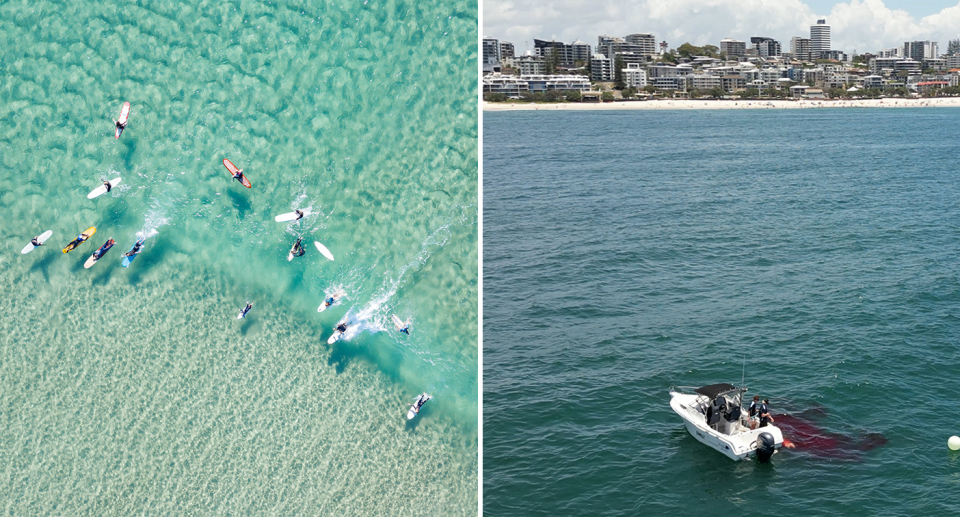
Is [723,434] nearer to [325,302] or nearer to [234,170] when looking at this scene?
[325,302]

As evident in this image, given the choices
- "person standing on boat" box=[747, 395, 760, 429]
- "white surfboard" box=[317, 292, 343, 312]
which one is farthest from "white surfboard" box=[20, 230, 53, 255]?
"person standing on boat" box=[747, 395, 760, 429]

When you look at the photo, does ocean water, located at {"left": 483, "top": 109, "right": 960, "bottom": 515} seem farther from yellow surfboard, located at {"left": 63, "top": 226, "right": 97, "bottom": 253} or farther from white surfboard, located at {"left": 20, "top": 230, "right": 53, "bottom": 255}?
white surfboard, located at {"left": 20, "top": 230, "right": 53, "bottom": 255}

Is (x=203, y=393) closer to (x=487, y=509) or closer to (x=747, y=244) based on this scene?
(x=487, y=509)

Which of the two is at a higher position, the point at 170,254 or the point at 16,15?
the point at 16,15

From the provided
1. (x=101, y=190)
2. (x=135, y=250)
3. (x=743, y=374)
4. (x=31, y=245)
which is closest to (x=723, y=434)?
(x=743, y=374)

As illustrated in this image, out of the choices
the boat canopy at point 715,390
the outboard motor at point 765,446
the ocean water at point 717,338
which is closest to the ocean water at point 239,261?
the ocean water at point 717,338

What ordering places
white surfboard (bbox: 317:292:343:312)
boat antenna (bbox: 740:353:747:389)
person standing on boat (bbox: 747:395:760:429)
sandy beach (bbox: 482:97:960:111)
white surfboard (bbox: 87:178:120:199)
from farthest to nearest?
sandy beach (bbox: 482:97:960:111) < boat antenna (bbox: 740:353:747:389) < person standing on boat (bbox: 747:395:760:429) < white surfboard (bbox: 317:292:343:312) < white surfboard (bbox: 87:178:120:199)

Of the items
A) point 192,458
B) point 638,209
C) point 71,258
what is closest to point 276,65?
point 71,258
